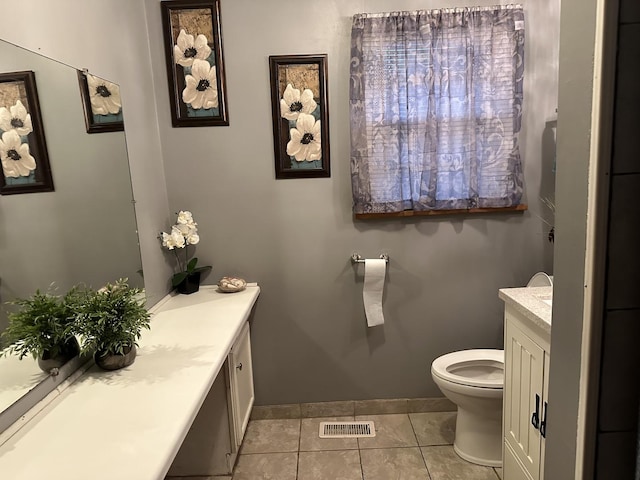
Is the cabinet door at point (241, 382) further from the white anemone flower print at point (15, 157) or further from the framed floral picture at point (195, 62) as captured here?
the framed floral picture at point (195, 62)

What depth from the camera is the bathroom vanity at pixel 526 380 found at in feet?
4.67

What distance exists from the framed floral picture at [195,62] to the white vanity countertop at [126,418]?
3.89 feet

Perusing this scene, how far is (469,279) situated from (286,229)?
1091 mm

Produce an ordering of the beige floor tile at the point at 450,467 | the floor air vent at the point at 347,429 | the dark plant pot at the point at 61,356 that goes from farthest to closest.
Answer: the floor air vent at the point at 347,429
the beige floor tile at the point at 450,467
the dark plant pot at the point at 61,356

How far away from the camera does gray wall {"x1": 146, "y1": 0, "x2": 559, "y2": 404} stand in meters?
2.18

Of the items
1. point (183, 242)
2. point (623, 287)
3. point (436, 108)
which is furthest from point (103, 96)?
point (623, 287)

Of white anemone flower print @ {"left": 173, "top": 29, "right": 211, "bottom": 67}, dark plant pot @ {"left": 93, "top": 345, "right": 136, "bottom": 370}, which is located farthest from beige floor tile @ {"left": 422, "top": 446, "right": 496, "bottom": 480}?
white anemone flower print @ {"left": 173, "top": 29, "right": 211, "bottom": 67}

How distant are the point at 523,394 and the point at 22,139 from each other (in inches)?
75.2

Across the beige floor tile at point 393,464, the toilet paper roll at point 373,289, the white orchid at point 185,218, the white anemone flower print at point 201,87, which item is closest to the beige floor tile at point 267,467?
the beige floor tile at point 393,464

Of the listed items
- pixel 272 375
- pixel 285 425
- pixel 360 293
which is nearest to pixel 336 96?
pixel 360 293

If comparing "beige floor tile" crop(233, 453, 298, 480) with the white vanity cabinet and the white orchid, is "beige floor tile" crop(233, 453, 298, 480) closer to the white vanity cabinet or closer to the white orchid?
the white vanity cabinet

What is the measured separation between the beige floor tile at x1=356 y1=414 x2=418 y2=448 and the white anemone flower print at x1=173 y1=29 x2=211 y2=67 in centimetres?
223

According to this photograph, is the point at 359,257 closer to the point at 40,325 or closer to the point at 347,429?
the point at 347,429

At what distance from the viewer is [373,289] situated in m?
2.35
